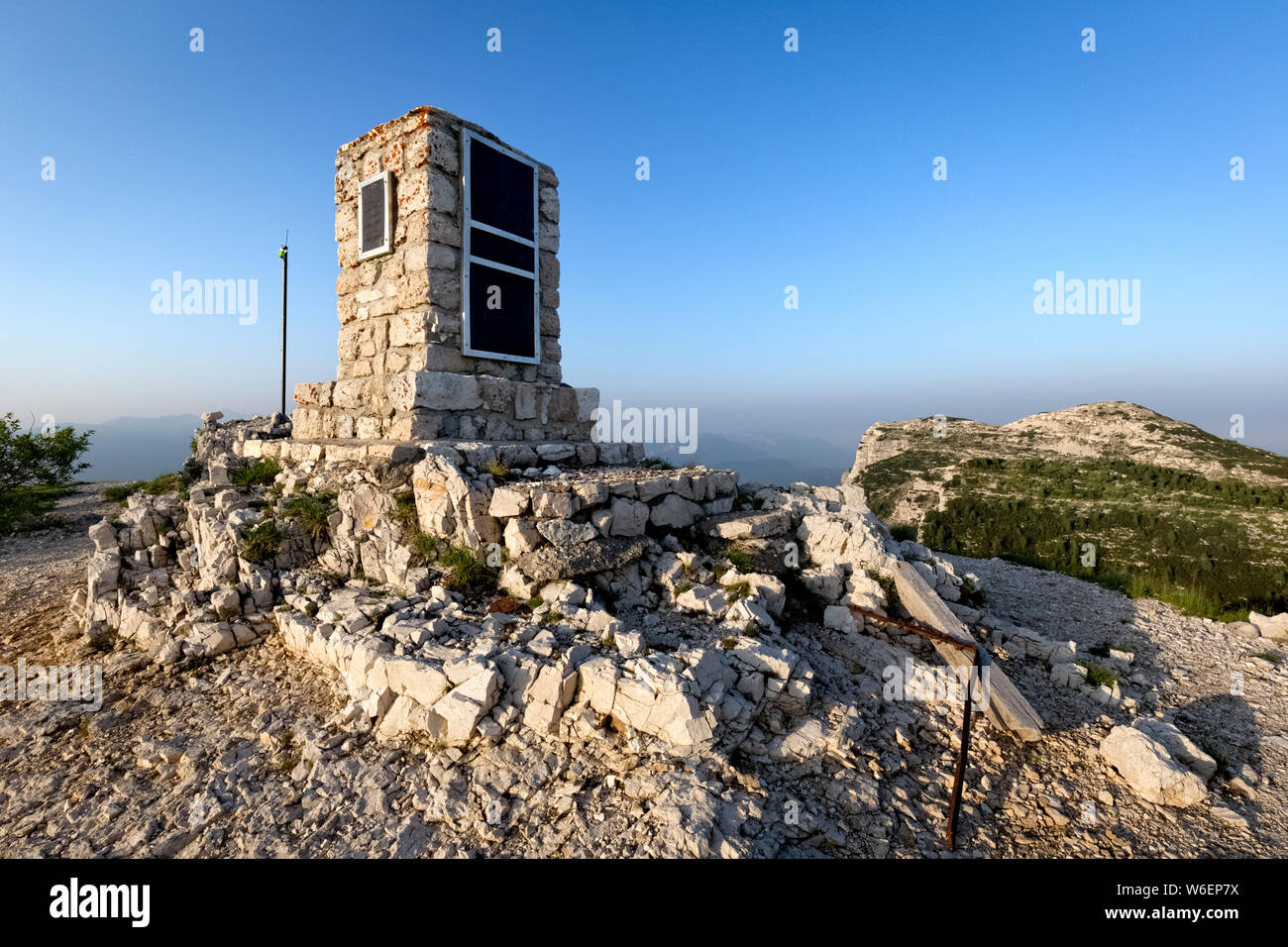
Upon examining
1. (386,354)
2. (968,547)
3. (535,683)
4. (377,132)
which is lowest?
(968,547)

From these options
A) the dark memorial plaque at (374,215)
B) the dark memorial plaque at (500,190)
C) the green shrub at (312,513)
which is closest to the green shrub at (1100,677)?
the green shrub at (312,513)

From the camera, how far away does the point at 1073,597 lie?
1007 centimetres

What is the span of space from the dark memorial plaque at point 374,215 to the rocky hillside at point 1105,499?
38.3 feet

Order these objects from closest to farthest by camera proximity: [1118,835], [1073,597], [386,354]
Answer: [1118,835] → [386,354] → [1073,597]

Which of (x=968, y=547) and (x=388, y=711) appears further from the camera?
(x=968, y=547)


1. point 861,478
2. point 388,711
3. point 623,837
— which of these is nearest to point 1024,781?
point 623,837

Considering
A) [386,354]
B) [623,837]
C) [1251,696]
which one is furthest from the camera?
[386,354]

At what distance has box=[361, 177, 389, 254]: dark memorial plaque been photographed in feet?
27.5

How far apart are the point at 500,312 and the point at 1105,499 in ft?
91.5

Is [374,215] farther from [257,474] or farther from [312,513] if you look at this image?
[312,513]

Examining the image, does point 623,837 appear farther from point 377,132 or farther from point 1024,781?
point 377,132

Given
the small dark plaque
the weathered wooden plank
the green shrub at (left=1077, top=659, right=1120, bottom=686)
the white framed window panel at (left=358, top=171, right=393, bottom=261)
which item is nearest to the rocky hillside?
the green shrub at (left=1077, top=659, right=1120, bottom=686)

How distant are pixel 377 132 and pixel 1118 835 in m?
12.1

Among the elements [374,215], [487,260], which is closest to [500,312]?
[487,260]
